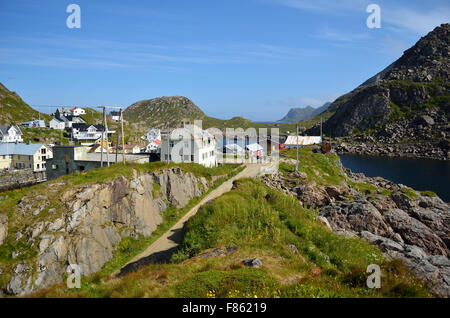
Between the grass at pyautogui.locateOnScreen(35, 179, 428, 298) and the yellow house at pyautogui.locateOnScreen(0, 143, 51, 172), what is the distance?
209 ft

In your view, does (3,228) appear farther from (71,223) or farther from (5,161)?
(5,161)

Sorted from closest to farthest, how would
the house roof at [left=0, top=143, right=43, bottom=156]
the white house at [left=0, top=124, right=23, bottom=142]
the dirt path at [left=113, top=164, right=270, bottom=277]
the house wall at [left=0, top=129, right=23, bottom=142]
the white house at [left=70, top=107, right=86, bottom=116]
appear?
the dirt path at [left=113, top=164, right=270, bottom=277] → the house roof at [left=0, top=143, right=43, bottom=156] → the house wall at [left=0, top=129, right=23, bottom=142] → the white house at [left=0, top=124, right=23, bottom=142] → the white house at [left=70, top=107, right=86, bottom=116]

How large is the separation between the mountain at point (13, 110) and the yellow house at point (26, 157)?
63.5 meters

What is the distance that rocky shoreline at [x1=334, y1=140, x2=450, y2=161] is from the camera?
334 ft

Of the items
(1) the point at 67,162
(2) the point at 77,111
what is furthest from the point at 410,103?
(2) the point at 77,111

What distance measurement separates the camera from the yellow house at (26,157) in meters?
65.5

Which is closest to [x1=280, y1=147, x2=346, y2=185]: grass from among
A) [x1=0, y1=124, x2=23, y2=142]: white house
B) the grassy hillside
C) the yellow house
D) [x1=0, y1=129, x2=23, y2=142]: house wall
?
the grassy hillside

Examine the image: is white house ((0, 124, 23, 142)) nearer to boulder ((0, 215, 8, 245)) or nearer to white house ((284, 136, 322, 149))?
boulder ((0, 215, 8, 245))

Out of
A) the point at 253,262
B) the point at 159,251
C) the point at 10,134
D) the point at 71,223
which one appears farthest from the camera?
the point at 10,134

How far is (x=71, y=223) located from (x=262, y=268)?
15675mm

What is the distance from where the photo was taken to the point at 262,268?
35.7 feet

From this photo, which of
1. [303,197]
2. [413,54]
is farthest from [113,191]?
[413,54]

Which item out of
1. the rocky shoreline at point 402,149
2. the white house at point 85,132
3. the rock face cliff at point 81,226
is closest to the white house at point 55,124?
the white house at point 85,132

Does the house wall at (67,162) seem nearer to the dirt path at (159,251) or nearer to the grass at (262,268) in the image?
the dirt path at (159,251)
